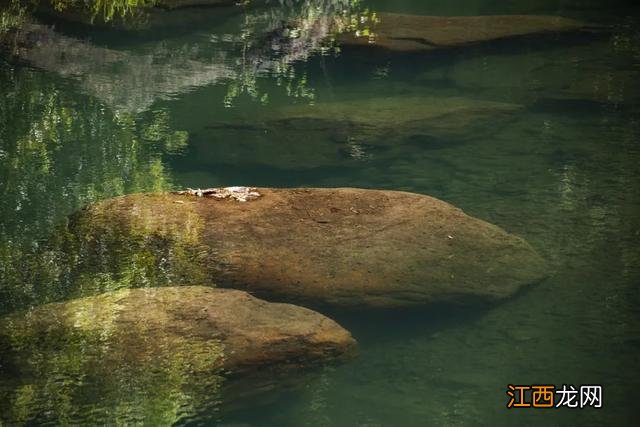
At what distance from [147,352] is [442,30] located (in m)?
7.47

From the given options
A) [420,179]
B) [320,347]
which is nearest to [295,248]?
[320,347]

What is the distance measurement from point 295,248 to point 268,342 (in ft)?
3.28

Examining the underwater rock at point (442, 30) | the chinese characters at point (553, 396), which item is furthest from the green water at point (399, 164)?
the underwater rock at point (442, 30)

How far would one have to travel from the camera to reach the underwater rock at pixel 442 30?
33.1ft

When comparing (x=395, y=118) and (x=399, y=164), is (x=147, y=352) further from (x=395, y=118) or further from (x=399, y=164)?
(x=395, y=118)

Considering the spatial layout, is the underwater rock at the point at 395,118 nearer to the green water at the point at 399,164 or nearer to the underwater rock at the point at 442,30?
the green water at the point at 399,164

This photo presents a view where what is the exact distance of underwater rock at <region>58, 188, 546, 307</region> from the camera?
463 centimetres

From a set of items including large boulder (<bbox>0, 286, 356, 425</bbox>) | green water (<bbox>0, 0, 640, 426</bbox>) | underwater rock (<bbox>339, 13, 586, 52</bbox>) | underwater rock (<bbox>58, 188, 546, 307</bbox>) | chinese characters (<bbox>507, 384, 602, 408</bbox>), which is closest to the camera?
large boulder (<bbox>0, 286, 356, 425</bbox>)

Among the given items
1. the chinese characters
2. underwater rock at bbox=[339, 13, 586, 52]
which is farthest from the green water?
underwater rock at bbox=[339, 13, 586, 52]

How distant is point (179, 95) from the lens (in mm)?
8672

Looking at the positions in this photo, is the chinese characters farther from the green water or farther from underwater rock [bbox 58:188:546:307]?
underwater rock [bbox 58:188:546:307]

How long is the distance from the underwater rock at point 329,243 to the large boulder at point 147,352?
1.29 feet

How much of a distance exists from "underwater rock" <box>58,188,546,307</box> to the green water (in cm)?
14

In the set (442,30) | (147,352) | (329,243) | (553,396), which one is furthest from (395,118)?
(147,352)
